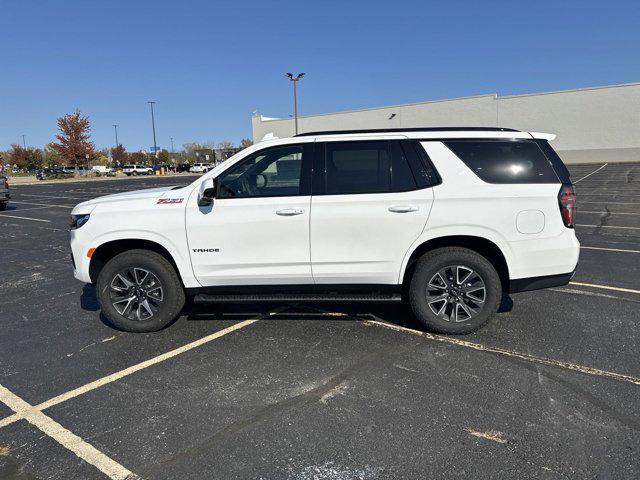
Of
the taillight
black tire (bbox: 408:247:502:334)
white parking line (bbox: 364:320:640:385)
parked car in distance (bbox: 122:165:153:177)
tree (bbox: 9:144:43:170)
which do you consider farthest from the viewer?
tree (bbox: 9:144:43:170)

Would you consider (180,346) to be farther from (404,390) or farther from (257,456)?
(404,390)

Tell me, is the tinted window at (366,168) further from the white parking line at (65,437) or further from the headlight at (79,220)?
the white parking line at (65,437)

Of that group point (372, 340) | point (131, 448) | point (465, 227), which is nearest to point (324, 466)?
point (131, 448)

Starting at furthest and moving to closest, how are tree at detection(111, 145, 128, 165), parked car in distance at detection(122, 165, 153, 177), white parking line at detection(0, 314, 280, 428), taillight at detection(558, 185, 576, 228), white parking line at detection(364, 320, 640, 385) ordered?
tree at detection(111, 145, 128, 165) < parked car in distance at detection(122, 165, 153, 177) < taillight at detection(558, 185, 576, 228) < white parking line at detection(364, 320, 640, 385) < white parking line at detection(0, 314, 280, 428)

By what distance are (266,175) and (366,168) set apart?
98 centimetres

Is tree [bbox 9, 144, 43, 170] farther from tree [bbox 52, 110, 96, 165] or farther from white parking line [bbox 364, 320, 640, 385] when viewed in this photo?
white parking line [bbox 364, 320, 640, 385]

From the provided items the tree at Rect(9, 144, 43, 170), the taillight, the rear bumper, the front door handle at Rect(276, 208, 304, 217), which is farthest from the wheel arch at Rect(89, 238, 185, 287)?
the tree at Rect(9, 144, 43, 170)

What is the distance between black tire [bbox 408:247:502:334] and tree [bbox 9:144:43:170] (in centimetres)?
9472

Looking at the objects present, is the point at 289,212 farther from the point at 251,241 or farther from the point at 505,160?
the point at 505,160

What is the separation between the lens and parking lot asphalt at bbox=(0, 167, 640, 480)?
8.25 ft

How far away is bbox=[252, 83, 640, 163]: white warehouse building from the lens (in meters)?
41.3

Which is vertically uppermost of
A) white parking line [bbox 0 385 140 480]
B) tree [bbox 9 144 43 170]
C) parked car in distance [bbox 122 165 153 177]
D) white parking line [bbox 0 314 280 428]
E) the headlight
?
tree [bbox 9 144 43 170]

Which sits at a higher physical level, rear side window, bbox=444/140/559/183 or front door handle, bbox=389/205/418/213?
rear side window, bbox=444/140/559/183

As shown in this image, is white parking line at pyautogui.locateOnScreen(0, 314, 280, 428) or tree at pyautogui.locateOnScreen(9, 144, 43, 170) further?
tree at pyautogui.locateOnScreen(9, 144, 43, 170)
